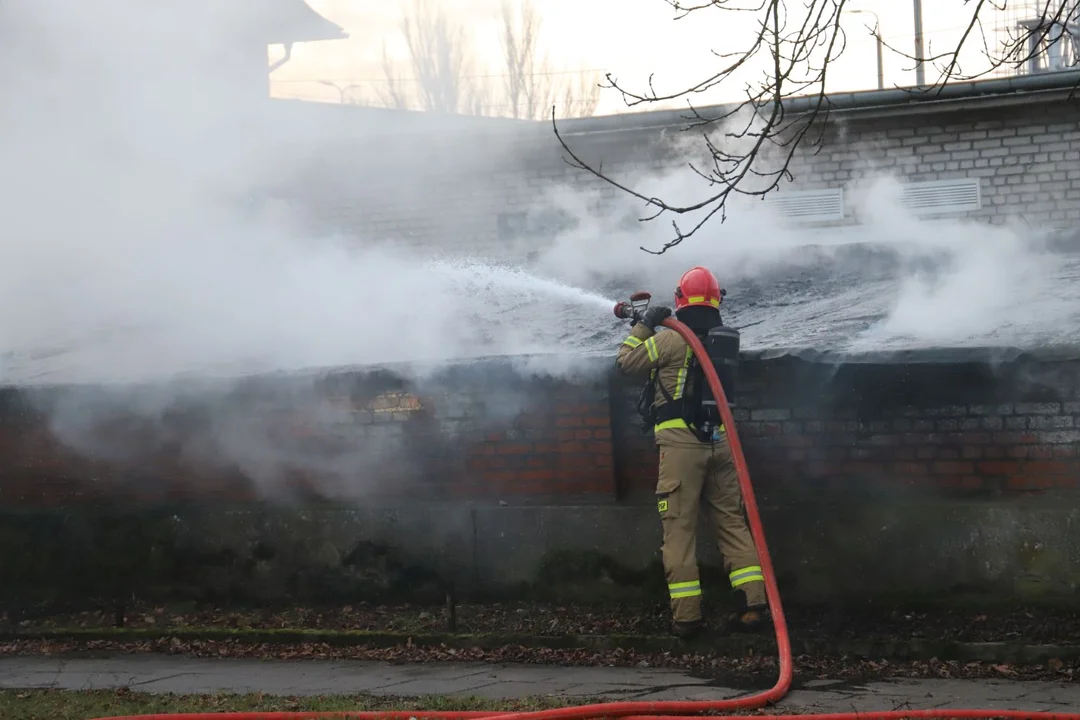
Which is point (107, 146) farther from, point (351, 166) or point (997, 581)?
point (997, 581)

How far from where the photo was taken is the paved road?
15.9 ft

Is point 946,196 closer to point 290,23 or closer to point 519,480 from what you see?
point 519,480

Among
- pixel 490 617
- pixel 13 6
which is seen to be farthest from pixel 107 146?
pixel 490 617

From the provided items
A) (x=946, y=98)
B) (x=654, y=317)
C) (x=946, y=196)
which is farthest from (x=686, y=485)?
(x=946, y=98)

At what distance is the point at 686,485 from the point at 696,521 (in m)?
0.23

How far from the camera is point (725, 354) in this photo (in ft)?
19.7

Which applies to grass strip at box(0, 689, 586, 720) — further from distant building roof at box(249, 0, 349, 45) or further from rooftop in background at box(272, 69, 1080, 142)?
distant building roof at box(249, 0, 349, 45)

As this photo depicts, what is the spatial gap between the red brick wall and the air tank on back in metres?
0.26

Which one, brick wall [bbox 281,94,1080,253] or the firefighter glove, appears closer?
the firefighter glove

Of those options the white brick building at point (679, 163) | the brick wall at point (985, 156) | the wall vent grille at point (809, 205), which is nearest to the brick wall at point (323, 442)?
the white brick building at point (679, 163)

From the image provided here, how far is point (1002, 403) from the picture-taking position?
5.96 metres

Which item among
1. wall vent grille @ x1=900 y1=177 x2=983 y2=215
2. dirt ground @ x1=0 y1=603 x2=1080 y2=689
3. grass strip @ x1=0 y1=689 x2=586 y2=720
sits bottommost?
dirt ground @ x1=0 y1=603 x2=1080 y2=689

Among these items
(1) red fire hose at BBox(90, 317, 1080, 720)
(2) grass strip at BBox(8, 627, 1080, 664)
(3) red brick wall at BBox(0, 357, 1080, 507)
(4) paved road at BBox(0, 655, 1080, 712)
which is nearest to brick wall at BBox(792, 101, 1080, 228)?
(3) red brick wall at BBox(0, 357, 1080, 507)

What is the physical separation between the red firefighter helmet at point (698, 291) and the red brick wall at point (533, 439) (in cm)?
43
